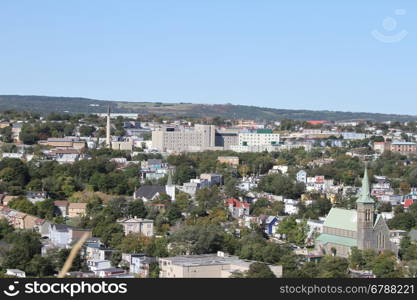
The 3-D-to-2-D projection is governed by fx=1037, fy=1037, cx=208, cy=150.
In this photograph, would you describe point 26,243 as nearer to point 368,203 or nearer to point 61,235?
point 61,235

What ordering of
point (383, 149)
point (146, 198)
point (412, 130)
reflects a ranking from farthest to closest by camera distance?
point (412, 130) < point (383, 149) < point (146, 198)

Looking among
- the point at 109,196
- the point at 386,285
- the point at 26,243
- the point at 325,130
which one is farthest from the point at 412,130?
the point at 386,285

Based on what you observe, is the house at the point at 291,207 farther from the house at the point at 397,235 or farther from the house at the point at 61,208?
the house at the point at 61,208

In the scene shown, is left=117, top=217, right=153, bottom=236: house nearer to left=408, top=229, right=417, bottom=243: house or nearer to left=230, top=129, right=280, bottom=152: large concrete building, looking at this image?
left=408, top=229, right=417, bottom=243: house

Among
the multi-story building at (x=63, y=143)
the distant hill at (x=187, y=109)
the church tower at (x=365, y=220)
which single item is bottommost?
the distant hill at (x=187, y=109)

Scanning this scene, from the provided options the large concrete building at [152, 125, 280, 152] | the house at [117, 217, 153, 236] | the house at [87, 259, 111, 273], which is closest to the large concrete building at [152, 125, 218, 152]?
the large concrete building at [152, 125, 280, 152]

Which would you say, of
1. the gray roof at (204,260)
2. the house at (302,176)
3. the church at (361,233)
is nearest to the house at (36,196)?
the church at (361,233)
